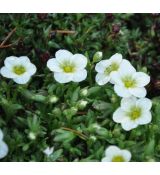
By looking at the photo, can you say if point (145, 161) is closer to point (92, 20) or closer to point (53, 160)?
point (53, 160)

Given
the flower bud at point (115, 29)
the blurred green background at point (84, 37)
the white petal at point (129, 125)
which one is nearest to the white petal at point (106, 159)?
the white petal at point (129, 125)

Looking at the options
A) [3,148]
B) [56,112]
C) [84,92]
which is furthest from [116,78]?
[3,148]

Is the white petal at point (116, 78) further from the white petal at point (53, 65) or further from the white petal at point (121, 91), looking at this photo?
the white petal at point (53, 65)

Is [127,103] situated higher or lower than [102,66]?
lower

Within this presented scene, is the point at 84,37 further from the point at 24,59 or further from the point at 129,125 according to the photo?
the point at 129,125

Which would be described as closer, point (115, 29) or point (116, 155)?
point (116, 155)

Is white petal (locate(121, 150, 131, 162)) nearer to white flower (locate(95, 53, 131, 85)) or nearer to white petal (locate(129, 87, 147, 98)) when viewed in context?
white petal (locate(129, 87, 147, 98))

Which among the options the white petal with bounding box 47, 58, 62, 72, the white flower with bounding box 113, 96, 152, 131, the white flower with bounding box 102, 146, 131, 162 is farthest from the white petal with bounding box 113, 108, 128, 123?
the white petal with bounding box 47, 58, 62, 72
